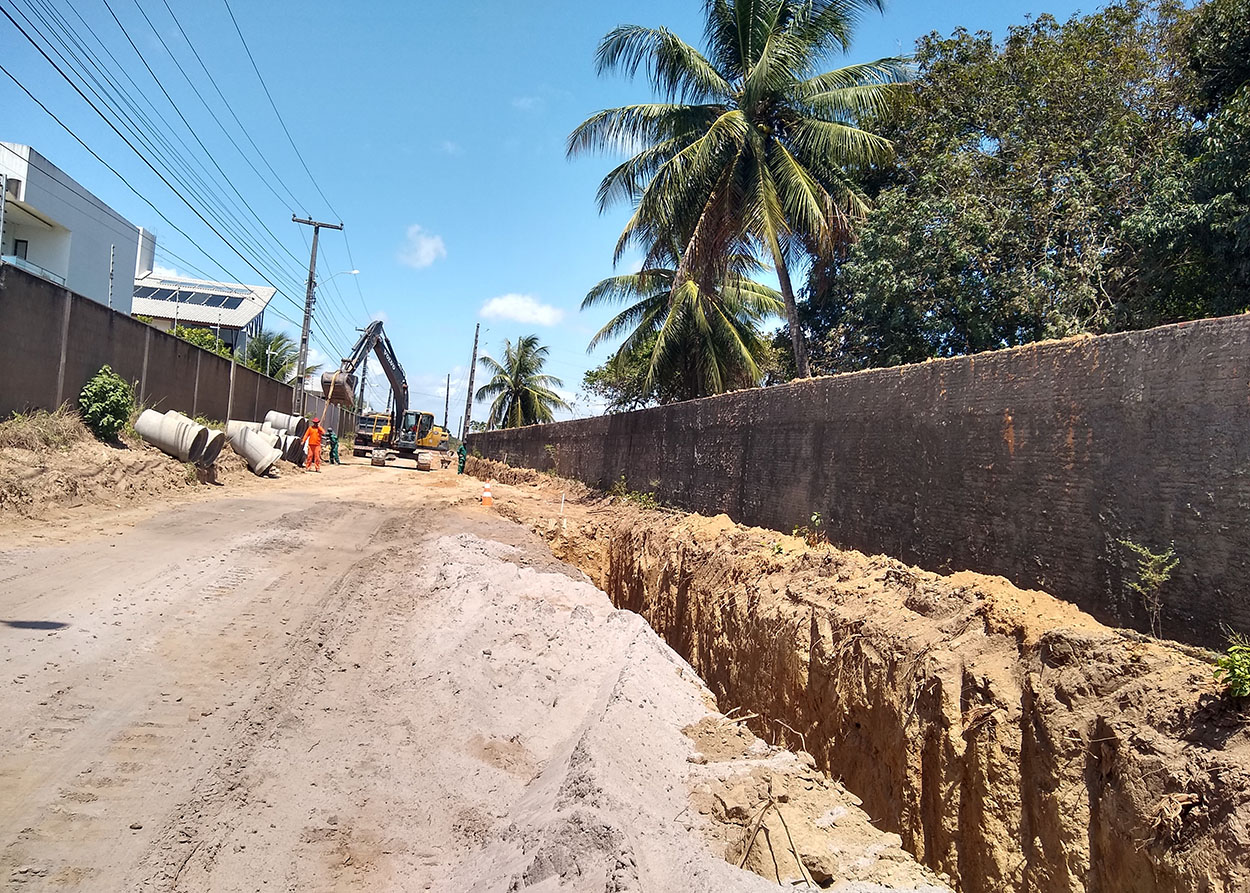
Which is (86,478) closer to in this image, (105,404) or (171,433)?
(105,404)

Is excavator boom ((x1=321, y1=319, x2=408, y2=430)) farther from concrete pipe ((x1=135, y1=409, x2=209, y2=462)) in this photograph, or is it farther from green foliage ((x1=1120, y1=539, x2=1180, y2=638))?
green foliage ((x1=1120, y1=539, x2=1180, y2=638))

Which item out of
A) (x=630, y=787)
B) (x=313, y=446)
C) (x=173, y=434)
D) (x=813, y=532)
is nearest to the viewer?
(x=630, y=787)

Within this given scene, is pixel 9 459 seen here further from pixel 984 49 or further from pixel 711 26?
pixel 984 49

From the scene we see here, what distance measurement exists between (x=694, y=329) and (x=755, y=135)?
6.76 meters

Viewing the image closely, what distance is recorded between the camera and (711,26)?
15.9 m

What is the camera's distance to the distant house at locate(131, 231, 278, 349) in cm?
3984

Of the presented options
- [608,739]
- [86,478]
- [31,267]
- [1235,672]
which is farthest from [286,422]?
Answer: [1235,672]

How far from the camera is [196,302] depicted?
4353 centimetres

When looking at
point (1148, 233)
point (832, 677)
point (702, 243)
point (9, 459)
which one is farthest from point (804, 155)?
point (9, 459)

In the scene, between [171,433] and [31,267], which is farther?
[31,267]

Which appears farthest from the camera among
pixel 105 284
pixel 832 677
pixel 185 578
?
pixel 105 284

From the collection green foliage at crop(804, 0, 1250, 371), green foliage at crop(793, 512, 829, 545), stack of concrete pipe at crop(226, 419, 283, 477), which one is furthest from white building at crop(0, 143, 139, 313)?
green foliage at crop(793, 512, 829, 545)

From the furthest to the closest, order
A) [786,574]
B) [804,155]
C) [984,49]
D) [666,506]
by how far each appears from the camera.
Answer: [804,155], [984,49], [666,506], [786,574]

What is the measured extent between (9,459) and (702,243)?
1185cm
